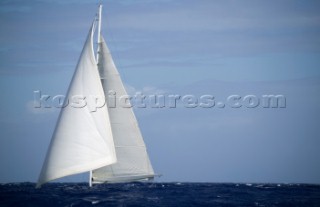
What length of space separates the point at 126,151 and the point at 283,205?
10.9 meters

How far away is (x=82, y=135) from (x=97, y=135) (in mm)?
986

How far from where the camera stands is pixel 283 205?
115ft

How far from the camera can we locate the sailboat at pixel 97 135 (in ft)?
110

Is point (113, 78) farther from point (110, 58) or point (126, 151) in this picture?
point (126, 151)

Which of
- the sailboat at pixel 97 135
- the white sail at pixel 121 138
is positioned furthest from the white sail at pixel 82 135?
the white sail at pixel 121 138

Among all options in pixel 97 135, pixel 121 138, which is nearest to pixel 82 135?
pixel 97 135

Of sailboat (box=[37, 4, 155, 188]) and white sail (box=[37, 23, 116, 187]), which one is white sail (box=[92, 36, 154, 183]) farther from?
white sail (box=[37, 23, 116, 187])

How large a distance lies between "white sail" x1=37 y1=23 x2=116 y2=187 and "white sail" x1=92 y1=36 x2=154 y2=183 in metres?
1.57

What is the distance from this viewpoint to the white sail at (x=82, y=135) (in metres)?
33.4

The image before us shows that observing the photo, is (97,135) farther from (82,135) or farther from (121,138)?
(121,138)

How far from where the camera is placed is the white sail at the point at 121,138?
123 ft

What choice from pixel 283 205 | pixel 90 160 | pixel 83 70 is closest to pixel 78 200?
pixel 90 160

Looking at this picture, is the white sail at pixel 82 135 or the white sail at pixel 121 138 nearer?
the white sail at pixel 82 135

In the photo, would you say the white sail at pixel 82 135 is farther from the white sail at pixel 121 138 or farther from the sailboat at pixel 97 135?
the white sail at pixel 121 138
